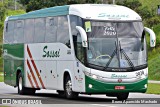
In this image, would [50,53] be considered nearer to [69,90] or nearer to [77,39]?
[69,90]

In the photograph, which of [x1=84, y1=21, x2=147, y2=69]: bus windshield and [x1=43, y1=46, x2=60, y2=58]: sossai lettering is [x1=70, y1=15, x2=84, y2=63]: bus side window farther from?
[x1=43, y1=46, x2=60, y2=58]: sossai lettering

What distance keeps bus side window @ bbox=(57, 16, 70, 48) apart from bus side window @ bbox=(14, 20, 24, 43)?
4.82 metres

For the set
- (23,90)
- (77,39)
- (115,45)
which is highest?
(77,39)

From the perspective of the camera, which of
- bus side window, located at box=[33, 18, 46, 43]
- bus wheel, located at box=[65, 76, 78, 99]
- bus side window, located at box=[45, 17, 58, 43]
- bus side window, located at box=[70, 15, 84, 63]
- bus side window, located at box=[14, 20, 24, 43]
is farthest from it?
bus side window, located at box=[14, 20, 24, 43]

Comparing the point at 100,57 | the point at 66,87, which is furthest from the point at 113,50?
the point at 66,87

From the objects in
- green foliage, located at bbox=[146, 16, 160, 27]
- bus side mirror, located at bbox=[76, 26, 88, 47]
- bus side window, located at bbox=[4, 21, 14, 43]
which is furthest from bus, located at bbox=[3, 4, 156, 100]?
green foliage, located at bbox=[146, 16, 160, 27]

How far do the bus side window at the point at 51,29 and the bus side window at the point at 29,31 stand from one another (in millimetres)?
1907

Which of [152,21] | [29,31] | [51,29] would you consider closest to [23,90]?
[29,31]

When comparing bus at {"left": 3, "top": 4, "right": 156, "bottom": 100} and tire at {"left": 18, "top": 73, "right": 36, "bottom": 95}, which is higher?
bus at {"left": 3, "top": 4, "right": 156, "bottom": 100}

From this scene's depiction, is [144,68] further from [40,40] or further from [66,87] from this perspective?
[40,40]

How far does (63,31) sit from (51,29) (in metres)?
1.66

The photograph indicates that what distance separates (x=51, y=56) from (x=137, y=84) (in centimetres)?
502

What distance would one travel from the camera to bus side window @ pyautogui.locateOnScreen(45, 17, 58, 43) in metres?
28.3

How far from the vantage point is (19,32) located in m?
32.7
